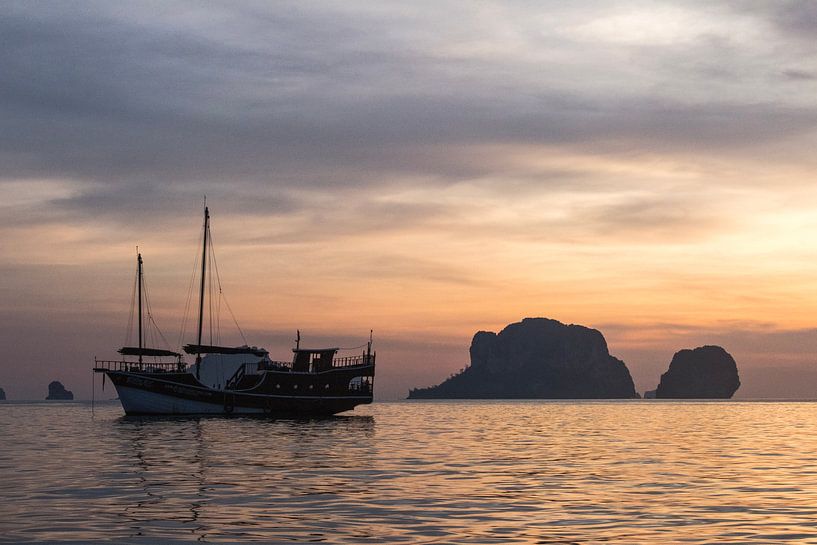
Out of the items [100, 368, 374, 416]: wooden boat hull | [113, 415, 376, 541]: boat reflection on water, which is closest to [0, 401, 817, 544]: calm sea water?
[113, 415, 376, 541]: boat reflection on water

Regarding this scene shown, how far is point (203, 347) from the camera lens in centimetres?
10050

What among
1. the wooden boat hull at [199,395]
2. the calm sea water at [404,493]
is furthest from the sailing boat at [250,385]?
the calm sea water at [404,493]

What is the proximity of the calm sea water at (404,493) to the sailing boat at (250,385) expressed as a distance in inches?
1578

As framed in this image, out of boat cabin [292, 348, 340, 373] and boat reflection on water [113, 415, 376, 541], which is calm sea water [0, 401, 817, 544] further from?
boat cabin [292, 348, 340, 373]

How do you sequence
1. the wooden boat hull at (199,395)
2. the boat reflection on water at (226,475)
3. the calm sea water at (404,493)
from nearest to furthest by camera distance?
the calm sea water at (404,493), the boat reflection on water at (226,475), the wooden boat hull at (199,395)

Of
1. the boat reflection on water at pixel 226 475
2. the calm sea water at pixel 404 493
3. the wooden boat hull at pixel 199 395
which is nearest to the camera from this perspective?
the calm sea water at pixel 404 493

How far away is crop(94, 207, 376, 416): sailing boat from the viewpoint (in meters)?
96.4

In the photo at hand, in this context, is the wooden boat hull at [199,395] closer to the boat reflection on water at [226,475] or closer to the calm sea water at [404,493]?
the boat reflection on water at [226,475]

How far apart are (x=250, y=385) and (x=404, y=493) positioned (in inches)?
2713

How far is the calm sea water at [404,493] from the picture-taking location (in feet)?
74.5

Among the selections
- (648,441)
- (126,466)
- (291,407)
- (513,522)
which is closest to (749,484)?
(513,522)

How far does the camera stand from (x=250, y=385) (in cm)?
9800

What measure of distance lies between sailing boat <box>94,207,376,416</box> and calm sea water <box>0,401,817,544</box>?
40077mm

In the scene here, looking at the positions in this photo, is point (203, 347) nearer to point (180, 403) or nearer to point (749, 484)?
point (180, 403)
